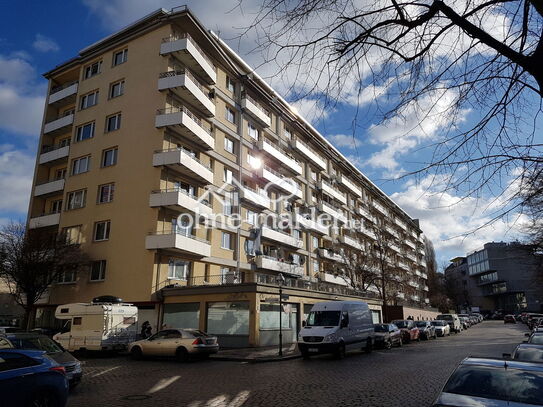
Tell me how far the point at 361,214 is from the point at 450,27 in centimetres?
5625

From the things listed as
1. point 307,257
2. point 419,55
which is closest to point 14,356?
point 419,55

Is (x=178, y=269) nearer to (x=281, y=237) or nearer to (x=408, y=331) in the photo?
(x=281, y=237)

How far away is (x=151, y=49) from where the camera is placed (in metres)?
31.1

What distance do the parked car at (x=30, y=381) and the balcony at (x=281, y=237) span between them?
89.6 ft

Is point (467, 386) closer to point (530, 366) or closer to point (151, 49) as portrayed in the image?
point (530, 366)

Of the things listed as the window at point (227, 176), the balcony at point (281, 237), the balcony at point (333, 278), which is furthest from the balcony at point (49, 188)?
the balcony at point (333, 278)

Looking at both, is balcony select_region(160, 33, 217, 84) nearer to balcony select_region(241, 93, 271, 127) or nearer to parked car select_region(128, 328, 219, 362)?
balcony select_region(241, 93, 271, 127)

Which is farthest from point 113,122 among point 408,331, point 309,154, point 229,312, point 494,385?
point 494,385

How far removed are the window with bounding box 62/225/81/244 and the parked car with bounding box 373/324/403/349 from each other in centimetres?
2137

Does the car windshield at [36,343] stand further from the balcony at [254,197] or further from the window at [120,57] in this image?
the window at [120,57]

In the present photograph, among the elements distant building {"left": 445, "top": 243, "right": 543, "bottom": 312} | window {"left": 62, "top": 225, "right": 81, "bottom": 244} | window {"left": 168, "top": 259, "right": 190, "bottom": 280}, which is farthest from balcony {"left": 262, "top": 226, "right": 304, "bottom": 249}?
distant building {"left": 445, "top": 243, "right": 543, "bottom": 312}

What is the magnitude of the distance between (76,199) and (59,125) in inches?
294

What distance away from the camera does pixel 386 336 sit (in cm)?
2555

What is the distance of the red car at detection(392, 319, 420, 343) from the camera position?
103 feet
